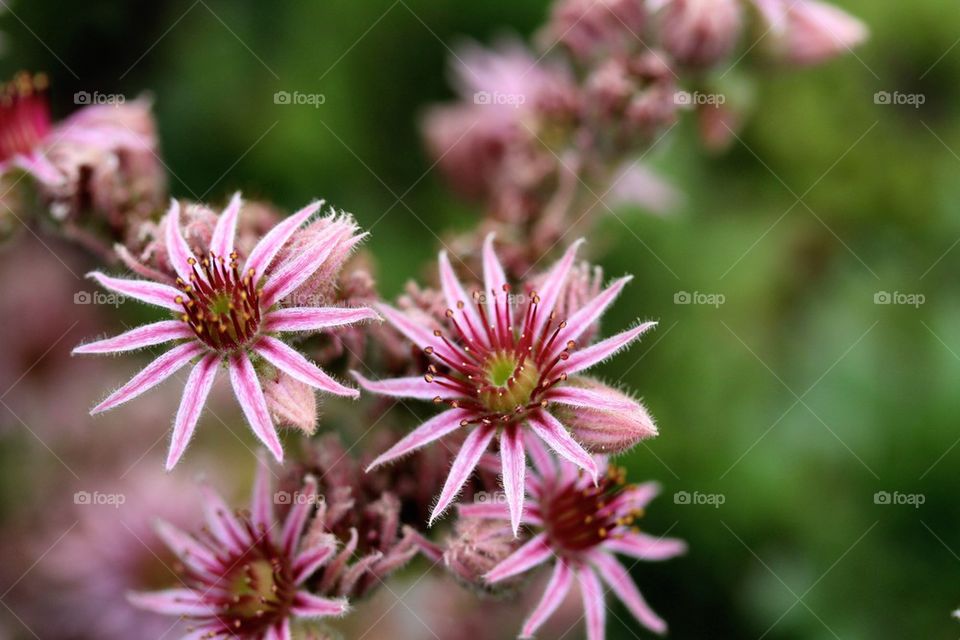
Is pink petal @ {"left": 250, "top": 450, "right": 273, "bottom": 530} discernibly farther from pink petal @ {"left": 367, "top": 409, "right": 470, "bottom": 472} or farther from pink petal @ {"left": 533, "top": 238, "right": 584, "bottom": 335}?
pink petal @ {"left": 533, "top": 238, "right": 584, "bottom": 335}

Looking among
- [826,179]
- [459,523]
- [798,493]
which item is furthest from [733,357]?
[459,523]

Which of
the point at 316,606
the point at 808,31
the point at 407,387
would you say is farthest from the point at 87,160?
the point at 808,31

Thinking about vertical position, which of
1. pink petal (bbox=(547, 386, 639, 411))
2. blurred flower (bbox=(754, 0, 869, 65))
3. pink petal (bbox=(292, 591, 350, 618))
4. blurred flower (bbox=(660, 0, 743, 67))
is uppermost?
blurred flower (bbox=(754, 0, 869, 65))

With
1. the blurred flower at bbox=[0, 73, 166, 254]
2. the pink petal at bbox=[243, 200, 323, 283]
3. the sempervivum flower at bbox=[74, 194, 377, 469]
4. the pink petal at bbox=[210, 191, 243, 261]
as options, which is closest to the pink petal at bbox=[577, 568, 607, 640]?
the sempervivum flower at bbox=[74, 194, 377, 469]

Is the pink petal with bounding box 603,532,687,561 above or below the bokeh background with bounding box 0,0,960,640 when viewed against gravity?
below

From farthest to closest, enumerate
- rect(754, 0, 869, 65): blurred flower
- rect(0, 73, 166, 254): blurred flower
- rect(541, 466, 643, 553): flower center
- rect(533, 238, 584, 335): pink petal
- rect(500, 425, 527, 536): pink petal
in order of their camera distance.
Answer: rect(754, 0, 869, 65): blurred flower, rect(0, 73, 166, 254): blurred flower, rect(541, 466, 643, 553): flower center, rect(533, 238, 584, 335): pink petal, rect(500, 425, 527, 536): pink petal

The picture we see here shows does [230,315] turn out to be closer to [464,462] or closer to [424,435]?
[424,435]

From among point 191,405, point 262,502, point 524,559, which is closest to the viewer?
point 191,405
